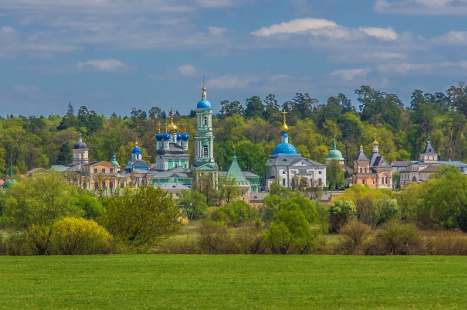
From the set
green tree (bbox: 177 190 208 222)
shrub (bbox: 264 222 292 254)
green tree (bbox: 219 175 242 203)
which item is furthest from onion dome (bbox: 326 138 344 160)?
shrub (bbox: 264 222 292 254)

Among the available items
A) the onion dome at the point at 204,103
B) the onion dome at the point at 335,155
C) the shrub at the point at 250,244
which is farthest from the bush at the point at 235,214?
the onion dome at the point at 335,155

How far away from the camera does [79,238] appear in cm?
3922

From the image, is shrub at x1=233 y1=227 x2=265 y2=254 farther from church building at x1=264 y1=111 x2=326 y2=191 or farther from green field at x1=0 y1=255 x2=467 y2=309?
church building at x1=264 y1=111 x2=326 y2=191

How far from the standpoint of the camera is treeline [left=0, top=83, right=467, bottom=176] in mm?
117625

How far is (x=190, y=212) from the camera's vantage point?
238 ft

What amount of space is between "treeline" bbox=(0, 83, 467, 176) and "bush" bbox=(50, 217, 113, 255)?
6812 cm

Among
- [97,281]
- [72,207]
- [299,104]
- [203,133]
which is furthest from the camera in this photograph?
[299,104]

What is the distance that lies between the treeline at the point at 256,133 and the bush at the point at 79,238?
68122mm

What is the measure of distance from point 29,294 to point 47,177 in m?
24.7

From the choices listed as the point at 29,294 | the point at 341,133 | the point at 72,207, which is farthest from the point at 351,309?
the point at 341,133

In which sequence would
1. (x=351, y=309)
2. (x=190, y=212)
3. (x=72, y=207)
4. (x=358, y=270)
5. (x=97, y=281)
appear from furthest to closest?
(x=190, y=212), (x=72, y=207), (x=358, y=270), (x=97, y=281), (x=351, y=309)

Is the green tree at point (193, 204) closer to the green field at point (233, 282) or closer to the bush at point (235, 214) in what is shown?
the bush at point (235, 214)

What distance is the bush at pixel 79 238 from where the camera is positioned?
39031 millimetres

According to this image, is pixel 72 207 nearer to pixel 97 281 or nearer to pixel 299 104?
pixel 97 281
